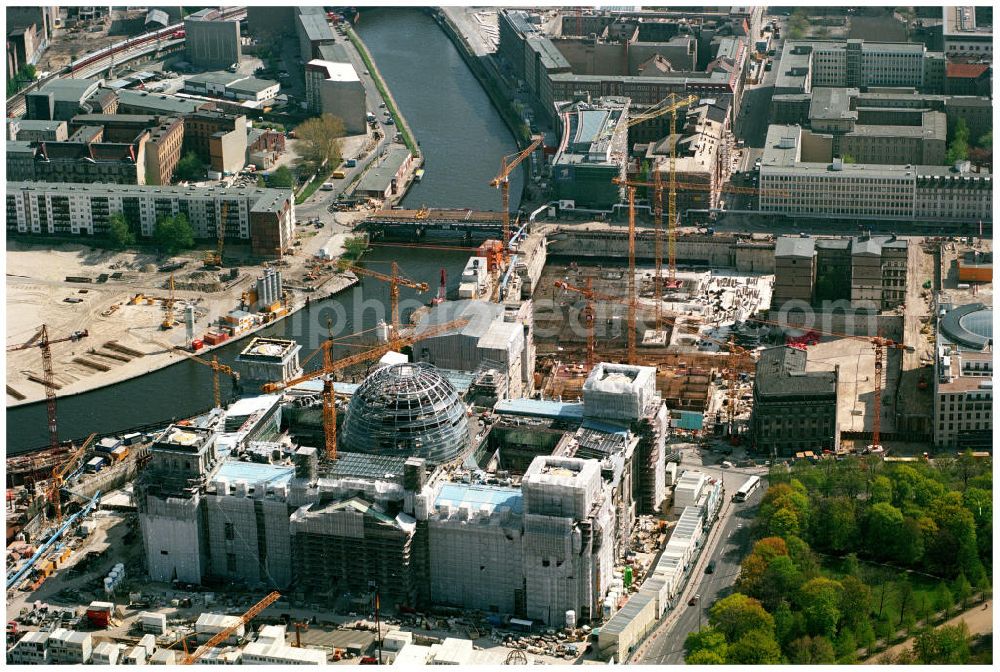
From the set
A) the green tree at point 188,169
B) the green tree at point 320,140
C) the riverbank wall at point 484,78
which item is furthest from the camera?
the riverbank wall at point 484,78

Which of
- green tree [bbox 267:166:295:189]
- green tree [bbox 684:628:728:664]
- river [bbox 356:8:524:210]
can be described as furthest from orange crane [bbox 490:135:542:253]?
green tree [bbox 684:628:728:664]

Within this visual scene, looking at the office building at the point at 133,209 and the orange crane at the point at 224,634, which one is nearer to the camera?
the orange crane at the point at 224,634

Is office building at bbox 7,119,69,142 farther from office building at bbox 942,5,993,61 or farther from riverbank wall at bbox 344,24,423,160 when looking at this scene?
office building at bbox 942,5,993,61

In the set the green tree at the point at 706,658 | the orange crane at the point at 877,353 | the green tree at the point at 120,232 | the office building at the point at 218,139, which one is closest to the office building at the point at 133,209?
the green tree at the point at 120,232

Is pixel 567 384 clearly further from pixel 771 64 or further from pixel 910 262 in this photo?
pixel 771 64

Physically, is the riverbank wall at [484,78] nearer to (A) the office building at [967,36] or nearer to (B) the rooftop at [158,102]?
(B) the rooftop at [158,102]

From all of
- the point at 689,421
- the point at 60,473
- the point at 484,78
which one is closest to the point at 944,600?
the point at 689,421

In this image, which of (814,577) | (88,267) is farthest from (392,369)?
(88,267)
